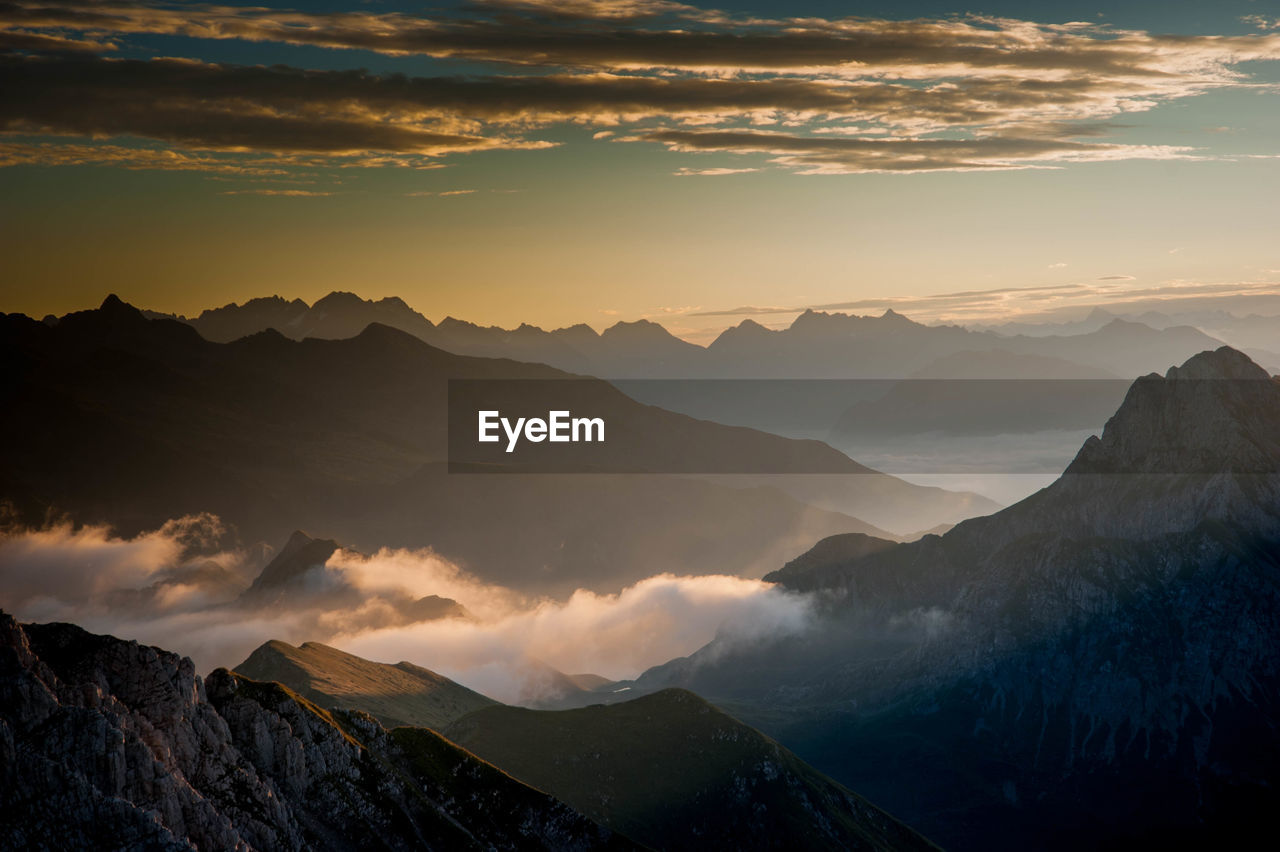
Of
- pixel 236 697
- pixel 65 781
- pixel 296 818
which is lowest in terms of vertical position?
pixel 296 818

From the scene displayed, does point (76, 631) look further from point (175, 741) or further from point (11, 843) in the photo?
point (11, 843)

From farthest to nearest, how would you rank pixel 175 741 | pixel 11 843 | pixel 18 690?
1. pixel 175 741
2. pixel 18 690
3. pixel 11 843

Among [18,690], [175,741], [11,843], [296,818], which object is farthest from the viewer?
[296,818]

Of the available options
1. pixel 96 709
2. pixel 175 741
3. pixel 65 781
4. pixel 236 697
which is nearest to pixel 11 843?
pixel 65 781

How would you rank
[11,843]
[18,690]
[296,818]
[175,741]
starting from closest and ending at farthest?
[11,843], [18,690], [175,741], [296,818]

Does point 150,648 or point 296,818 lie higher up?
point 150,648

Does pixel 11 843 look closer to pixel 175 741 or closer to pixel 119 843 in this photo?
pixel 119 843

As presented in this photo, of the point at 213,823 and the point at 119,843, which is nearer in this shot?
the point at 119,843

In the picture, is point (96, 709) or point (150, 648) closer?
point (96, 709)

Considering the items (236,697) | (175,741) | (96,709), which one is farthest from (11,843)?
(236,697)
